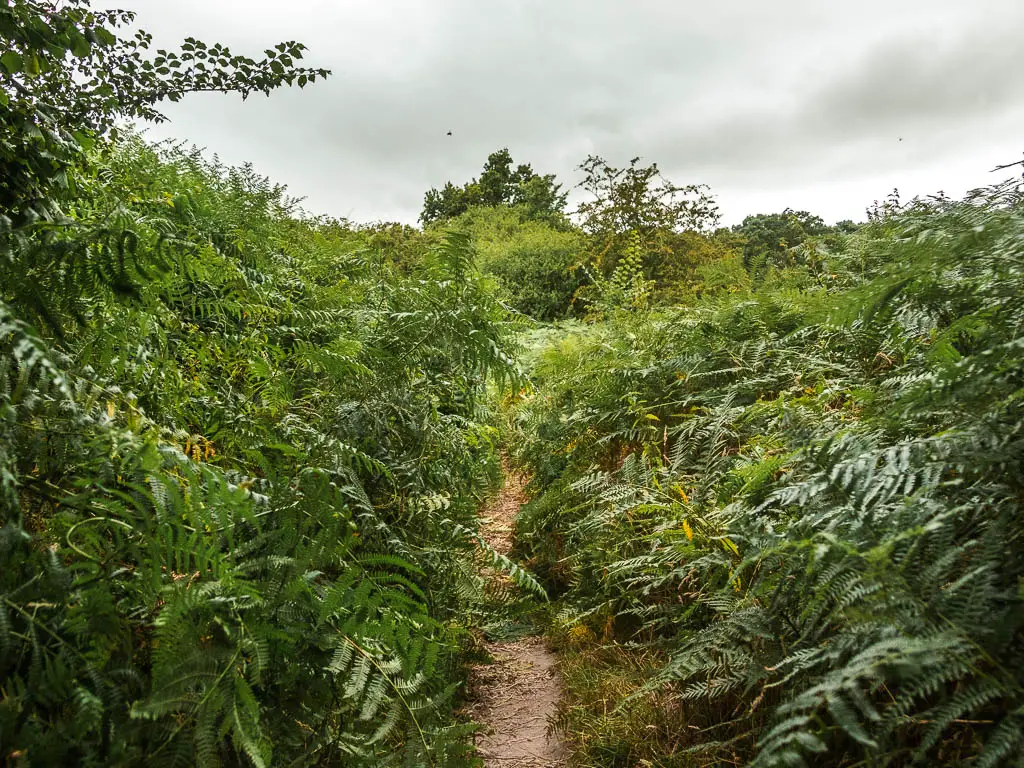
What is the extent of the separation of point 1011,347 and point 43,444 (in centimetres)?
236

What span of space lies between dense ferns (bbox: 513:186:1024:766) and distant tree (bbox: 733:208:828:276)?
2.34m

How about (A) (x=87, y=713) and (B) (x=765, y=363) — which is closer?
(A) (x=87, y=713)

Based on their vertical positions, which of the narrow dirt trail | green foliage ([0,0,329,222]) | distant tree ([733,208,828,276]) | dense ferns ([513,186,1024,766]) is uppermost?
distant tree ([733,208,828,276])

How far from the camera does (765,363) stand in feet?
10.9

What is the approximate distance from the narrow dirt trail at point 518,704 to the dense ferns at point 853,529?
0.32 m

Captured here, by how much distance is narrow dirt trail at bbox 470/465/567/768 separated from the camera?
2396 millimetres

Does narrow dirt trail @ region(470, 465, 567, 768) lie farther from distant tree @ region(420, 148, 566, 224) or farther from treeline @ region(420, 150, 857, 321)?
distant tree @ region(420, 148, 566, 224)

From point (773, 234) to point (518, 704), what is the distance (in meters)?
→ 10.9

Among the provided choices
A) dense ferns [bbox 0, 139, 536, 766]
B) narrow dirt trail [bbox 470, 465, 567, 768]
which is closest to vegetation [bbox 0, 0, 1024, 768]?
dense ferns [bbox 0, 139, 536, 766]

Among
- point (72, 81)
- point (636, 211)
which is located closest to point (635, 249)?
point (636, 211)

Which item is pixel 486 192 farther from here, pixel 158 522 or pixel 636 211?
pixel 158 522

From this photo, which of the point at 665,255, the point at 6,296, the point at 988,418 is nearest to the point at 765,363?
the point at 988,418

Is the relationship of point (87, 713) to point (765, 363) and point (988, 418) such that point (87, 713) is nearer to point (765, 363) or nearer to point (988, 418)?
point (988, 418)

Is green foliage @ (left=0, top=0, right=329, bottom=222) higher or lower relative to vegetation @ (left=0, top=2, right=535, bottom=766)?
higher
